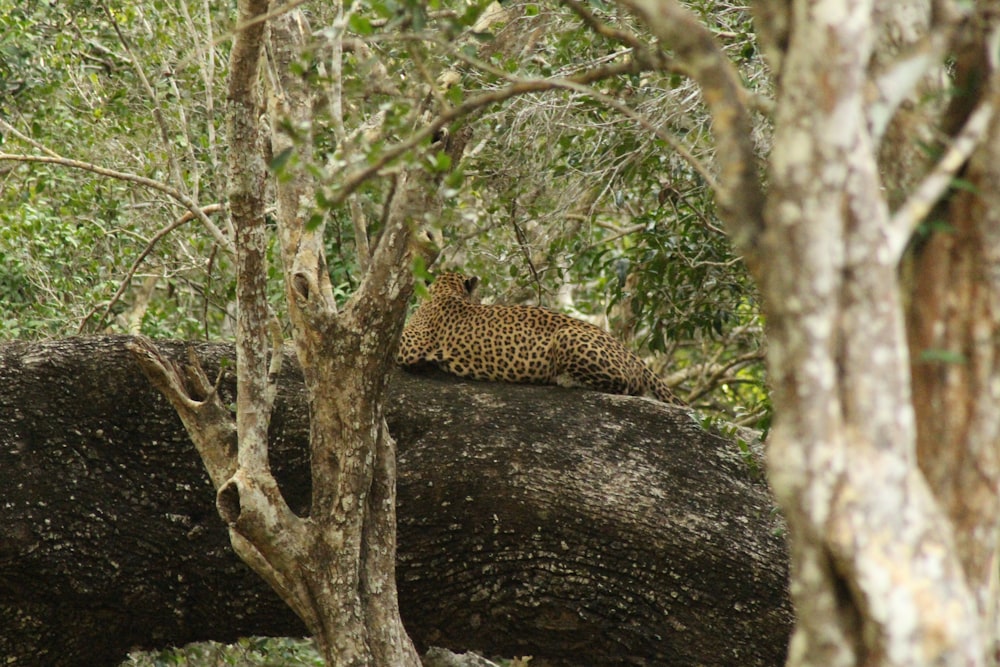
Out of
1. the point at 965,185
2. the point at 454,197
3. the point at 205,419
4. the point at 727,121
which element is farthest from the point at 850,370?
the point at 454,197

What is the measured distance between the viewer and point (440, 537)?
558 cm

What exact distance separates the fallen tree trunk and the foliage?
3.73 ft

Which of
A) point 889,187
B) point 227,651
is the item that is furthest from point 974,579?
point 227,651

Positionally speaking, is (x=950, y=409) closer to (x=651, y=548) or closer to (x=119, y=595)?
(x=651, y=548)

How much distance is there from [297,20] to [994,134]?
11.8 ft

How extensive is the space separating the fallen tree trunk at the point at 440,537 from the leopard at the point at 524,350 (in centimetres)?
138

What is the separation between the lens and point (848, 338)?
245 centimetres

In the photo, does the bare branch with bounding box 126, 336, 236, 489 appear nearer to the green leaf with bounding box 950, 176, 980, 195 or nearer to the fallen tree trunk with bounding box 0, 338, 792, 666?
the fallen tree trunk with bounding box 0, 338, 792, 666

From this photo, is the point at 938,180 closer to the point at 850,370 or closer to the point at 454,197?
the point at 850,370

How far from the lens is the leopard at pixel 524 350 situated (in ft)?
23.6

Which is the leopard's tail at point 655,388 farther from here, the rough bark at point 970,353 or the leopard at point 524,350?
the rough bark at point 970,353

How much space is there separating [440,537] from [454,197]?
1.94m

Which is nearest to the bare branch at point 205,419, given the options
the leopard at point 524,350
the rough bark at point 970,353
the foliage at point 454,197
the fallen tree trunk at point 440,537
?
the fallen tree trunk at point 440,537

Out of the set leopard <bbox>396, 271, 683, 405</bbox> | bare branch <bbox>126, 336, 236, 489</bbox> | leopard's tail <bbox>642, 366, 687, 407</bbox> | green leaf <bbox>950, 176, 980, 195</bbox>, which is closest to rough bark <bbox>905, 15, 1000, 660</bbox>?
green leaf <bbox>950, 176, 980, 195</bbox>
